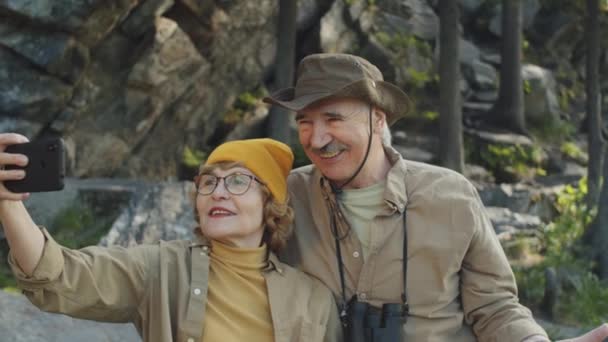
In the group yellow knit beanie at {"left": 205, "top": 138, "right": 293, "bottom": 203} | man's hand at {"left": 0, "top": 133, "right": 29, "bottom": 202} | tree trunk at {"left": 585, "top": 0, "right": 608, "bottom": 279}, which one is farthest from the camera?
tree trunk at {"left": 585, "top": 0, "right": 608, "bottom": 279}

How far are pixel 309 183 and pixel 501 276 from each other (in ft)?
3.68

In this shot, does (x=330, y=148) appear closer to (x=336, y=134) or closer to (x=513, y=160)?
(x=336, y=134)

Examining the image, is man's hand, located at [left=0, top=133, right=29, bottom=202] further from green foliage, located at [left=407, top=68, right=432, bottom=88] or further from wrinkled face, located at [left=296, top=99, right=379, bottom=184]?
green foliage, located at [left=407, top=68, right=432, bottom=88]

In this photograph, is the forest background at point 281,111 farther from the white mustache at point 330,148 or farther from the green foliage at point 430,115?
the white mustache at point 330,148

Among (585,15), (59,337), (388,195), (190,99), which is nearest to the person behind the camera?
(388,195)

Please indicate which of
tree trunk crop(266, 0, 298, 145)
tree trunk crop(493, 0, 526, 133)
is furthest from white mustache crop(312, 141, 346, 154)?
tree trunk crop(493, 0, 526, 133)

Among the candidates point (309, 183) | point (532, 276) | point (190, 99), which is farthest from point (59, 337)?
point (190, 99)

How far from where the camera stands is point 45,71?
1212 cm

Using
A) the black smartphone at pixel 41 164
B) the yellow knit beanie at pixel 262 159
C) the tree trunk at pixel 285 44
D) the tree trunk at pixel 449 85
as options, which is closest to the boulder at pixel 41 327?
the yellow knit beanie at pixel 262 159

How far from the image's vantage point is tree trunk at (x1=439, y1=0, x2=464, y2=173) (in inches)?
631

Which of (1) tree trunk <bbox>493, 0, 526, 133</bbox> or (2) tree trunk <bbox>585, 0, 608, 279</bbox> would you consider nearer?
(2) tree trunk <bbox>585, 0, 608, 279</bbox>

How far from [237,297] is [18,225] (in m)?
1.04

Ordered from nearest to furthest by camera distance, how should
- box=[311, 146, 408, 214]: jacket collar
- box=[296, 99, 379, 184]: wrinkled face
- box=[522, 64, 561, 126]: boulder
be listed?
box=[296, 99, 379, 184]: wrinkled face < box=[311, 146, 408, 214]: jacket collar < box=[522, 64, 561, 126]: boulder

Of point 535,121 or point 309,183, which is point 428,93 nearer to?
point 535,121
